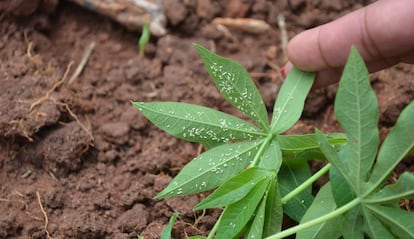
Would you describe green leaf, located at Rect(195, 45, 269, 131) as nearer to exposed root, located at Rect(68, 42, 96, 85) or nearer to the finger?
the finger

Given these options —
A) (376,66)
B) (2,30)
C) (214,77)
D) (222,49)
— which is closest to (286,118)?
(214,77)

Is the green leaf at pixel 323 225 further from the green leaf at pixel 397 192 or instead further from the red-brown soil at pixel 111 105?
the red-brown soil at pixel 111 105

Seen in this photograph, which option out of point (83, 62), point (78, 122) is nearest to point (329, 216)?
point (78, 122)

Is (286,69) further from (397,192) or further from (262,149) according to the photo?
(397,192)

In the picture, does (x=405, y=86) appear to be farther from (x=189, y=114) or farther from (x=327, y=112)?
(x=189, y=114)

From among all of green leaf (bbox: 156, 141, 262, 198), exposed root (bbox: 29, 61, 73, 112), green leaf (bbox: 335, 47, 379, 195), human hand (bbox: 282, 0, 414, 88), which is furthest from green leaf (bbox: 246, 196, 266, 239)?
exposed root (bbox: 29, 61, 73, 112)

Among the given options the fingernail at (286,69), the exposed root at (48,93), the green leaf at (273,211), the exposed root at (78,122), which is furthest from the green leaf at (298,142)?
the exposed root at (48,93)
